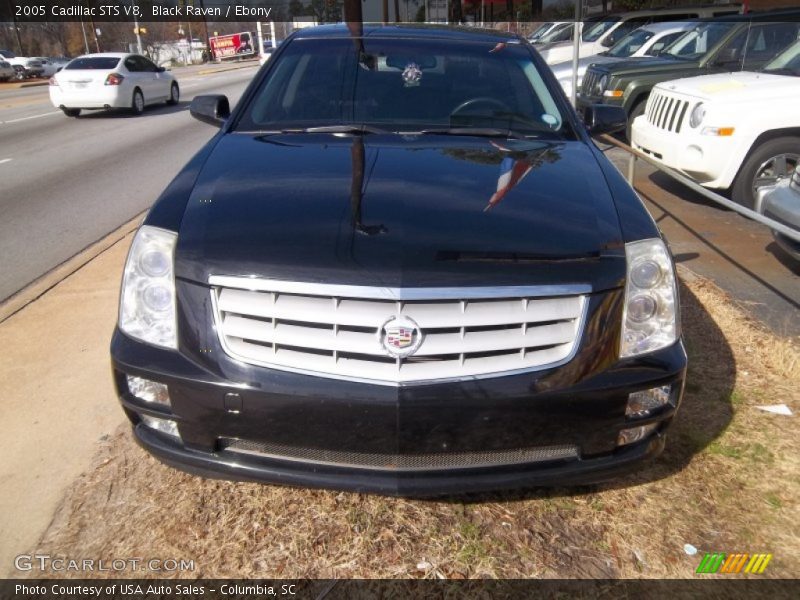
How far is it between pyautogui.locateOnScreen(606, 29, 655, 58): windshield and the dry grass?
11.8m

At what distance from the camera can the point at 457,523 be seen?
2.58m

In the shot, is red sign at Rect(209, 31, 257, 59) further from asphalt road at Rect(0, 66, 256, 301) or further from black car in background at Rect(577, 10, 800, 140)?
black car in background at Rect(577, 10, 800, 140)

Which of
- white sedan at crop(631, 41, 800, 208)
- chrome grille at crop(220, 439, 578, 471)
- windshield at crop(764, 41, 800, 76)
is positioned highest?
windshield at crop(764, 41, 800, 76)

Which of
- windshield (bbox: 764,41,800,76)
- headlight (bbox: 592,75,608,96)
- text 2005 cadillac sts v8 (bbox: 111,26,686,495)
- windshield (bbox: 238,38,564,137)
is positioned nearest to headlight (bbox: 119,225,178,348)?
text 2005 cadillac sts v8 (bbox: 111,26,686,495)

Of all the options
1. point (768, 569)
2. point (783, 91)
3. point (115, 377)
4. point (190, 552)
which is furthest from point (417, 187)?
point (783, 91)

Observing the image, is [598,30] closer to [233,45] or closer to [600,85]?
[600,85]

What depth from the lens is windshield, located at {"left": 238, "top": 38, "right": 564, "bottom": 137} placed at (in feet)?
11.5

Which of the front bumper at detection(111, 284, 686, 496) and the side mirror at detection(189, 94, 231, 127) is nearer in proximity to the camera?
the front bumper at detection(111, 284, 686, 496)

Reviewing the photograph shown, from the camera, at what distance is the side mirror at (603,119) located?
391 centimetres

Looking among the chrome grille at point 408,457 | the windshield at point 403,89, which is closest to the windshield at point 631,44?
the windshield at point 403,89

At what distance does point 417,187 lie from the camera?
265 centimetres

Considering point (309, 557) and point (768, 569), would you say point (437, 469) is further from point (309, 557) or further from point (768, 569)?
point (768, 569)

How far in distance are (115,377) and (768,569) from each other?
238 centimetres

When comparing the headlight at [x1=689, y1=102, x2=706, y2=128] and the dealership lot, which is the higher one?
the headlight at [x1=689, y1=102, x2=706, y2=128]
